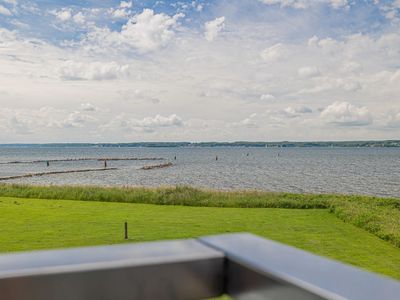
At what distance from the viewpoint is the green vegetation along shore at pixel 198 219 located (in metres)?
12.7

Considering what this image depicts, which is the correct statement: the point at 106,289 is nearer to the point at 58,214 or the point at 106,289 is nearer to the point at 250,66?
the point at 58,214

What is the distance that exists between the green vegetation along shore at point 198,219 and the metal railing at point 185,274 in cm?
994

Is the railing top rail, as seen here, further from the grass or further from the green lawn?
the grass

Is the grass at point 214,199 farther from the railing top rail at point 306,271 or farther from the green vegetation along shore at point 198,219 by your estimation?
A: the railing top rail at point 306,271

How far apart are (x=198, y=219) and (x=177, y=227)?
77.8 inches

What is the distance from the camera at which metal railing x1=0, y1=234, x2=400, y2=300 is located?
117 centimetres

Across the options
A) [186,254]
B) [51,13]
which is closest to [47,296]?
[186,254]

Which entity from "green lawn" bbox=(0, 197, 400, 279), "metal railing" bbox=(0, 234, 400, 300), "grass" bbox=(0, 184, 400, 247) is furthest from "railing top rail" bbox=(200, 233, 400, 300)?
"grass" bbox=(0, 184, 400, 247)

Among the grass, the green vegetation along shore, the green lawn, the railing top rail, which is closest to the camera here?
the railing top rail

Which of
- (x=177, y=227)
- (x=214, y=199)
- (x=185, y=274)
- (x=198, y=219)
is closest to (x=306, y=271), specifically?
(x=185, y=274)

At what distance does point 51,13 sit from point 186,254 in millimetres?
22407

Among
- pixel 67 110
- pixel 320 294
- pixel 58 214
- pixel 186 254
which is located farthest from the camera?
pixel 67 110

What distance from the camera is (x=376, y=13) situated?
33562mm

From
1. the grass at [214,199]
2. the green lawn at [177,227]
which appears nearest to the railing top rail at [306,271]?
the green lawn at [177,227]
